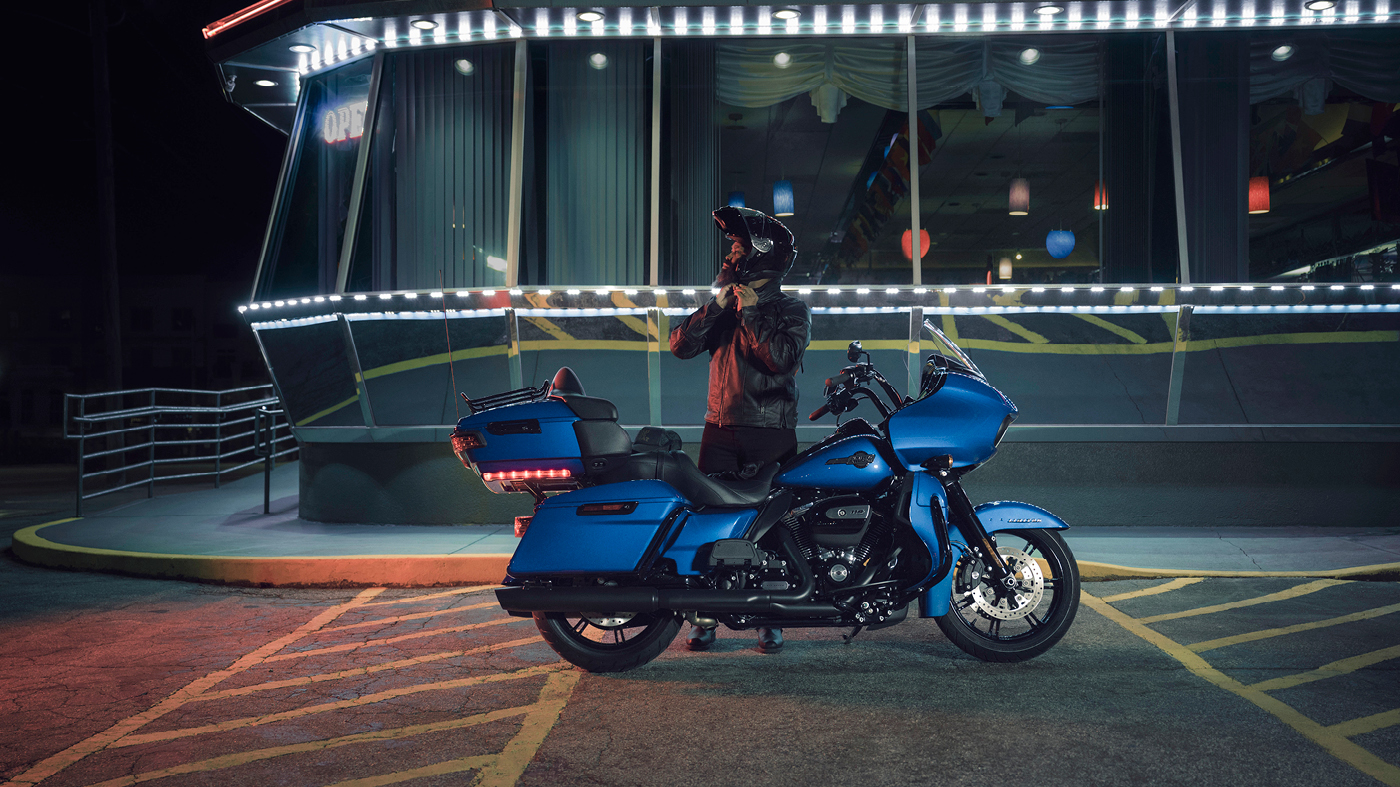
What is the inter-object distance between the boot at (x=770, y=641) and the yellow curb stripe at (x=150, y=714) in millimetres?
2501

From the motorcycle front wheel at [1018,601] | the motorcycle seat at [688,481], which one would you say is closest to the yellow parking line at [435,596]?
the motorcycle seat at [688,481]

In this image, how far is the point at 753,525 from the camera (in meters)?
4.16

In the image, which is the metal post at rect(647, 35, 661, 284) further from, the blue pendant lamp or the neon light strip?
the neon light strip

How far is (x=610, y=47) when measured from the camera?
8.66 metres

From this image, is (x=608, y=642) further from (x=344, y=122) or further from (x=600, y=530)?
(x=344, y=122)

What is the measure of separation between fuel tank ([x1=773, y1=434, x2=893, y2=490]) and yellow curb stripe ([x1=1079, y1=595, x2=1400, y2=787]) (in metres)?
1.70

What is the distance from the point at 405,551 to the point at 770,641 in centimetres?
366

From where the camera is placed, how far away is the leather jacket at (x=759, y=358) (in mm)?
4613

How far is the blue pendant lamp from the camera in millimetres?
8672

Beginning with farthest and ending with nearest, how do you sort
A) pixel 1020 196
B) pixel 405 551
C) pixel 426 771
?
pixel 1020 196 < pixel 405 551 < pixel 426 771

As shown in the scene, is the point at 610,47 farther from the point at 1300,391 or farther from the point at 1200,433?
the point at 1300,391

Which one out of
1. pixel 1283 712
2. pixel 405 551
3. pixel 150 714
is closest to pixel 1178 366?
pixel 1283 712

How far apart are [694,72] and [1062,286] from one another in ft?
12.7

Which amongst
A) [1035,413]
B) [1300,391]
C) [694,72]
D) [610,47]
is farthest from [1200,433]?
[610,47]
